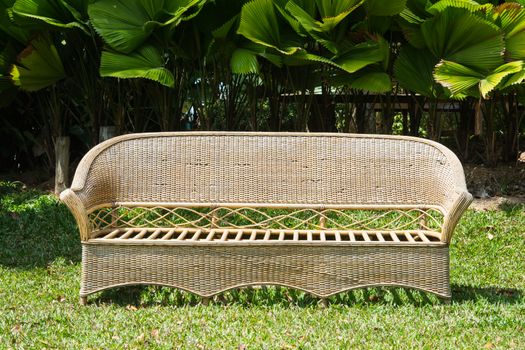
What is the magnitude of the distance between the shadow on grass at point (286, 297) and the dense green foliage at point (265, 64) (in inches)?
93.8

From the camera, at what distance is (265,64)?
731 centimetres

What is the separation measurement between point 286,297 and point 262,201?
0.72 m

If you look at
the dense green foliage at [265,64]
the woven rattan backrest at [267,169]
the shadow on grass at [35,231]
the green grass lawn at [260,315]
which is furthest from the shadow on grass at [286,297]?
the dense green foliage at [265,64]

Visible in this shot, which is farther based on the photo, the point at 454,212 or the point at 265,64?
the point at 265,64

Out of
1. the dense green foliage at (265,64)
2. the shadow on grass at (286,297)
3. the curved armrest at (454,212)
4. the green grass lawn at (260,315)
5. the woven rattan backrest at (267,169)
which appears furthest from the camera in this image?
the dense green foliage at (265,64)

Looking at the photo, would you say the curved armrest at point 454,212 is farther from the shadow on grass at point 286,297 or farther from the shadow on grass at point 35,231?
the shadow on grass at point 35,231

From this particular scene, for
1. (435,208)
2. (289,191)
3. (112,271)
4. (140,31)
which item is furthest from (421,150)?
(140,31)

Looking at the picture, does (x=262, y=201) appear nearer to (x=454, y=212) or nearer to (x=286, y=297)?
(x=286, y=297)

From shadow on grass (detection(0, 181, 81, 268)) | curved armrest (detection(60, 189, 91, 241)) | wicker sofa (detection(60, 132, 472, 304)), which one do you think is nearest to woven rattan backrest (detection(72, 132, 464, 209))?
wicker sofa (detection(60, 132, 472, 304))

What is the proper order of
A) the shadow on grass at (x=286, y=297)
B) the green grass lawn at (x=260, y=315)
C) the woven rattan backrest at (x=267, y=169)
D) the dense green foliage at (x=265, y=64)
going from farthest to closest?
the dense green foliage at (x=265, y=64) < the woven rattan backrest at (x=267, y=169) < the shadow on grass at (x=286, y=297) < the green grass lawn at (x=260, y=315)

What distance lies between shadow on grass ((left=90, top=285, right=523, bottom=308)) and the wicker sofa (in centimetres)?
16

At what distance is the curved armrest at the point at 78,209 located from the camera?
4.22 m

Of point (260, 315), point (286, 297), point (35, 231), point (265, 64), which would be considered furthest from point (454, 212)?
point (35, 231)

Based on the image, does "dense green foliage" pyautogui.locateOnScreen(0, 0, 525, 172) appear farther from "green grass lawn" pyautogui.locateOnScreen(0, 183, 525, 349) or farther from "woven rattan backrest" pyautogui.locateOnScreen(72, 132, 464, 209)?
"green grass lawn" pyautogui.locateOnScreen(0, 183, 525, 349)
